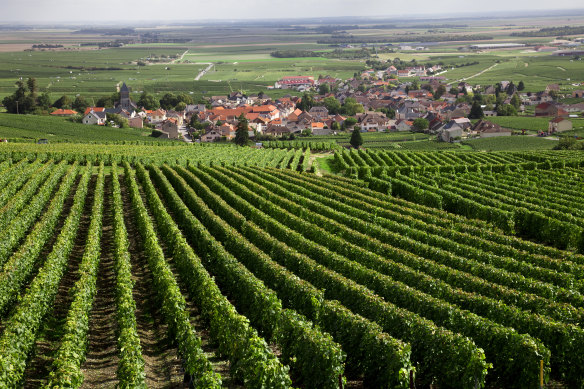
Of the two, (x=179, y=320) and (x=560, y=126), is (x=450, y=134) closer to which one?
(x=560, y=126)

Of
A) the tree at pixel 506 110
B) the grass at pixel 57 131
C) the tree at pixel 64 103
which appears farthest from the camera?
the tree at pixel 506 110

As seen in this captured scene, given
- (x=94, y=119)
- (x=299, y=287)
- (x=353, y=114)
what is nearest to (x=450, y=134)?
(x=353, y=114)

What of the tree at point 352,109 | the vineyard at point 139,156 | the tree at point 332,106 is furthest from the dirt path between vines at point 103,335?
the tree at point 332,106

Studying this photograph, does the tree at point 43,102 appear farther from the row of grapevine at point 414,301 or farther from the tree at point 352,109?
the row of grapevine at point 414,301

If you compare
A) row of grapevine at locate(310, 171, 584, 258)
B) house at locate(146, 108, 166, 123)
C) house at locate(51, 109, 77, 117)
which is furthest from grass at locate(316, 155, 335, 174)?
house at locate(146, 108, 166, 123)

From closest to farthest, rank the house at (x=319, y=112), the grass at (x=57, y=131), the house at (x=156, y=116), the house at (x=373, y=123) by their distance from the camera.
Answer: the grass at (x=57, y=131)
the house at (x=156, y=116)
the house at (x=373, y=123)
the house at (x=319, y=112)
